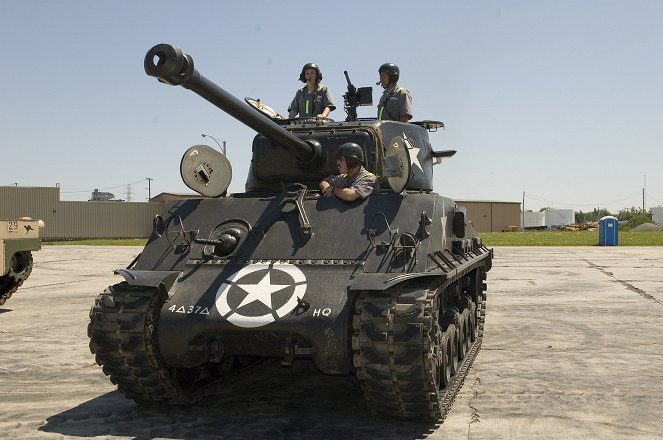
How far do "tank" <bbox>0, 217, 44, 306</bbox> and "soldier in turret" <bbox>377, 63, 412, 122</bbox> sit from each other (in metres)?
7.40

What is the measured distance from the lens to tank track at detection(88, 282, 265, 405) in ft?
19.8

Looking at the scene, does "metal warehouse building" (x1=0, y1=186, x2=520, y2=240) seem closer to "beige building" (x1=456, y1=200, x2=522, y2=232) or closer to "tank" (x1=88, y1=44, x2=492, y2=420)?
"beige building" (x1=456, y1=200, x2=522, y2=232)

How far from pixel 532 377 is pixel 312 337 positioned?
3242 mm

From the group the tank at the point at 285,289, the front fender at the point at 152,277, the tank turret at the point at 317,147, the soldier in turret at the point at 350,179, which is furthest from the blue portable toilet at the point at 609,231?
the front fender at the point at 152,277

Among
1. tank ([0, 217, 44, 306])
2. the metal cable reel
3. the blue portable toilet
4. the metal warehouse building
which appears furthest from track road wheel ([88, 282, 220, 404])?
the metal warehouse building

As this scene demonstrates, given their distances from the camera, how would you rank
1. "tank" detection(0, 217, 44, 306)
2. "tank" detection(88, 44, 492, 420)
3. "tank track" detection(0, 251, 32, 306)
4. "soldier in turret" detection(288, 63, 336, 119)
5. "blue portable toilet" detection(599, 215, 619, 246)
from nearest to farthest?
"tank" detection(88, 44, 492, 420) < "soldier in turret" detection(288, 63, 336, 119) < "tank" detection(0, 217, 44, 306) < "tank track" detection(0, 251, 32, 306) < "blue portable toilet" detection(599, 215, 619, 246)

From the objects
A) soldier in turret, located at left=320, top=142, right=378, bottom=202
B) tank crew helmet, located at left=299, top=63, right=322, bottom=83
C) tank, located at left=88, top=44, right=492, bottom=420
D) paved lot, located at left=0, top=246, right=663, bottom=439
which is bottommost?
paved lot, located at left=0, top=246, right=663, bottom=439

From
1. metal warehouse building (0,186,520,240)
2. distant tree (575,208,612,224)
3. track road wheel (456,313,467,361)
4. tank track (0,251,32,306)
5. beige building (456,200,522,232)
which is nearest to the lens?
track road wheel (456,313,467,361)

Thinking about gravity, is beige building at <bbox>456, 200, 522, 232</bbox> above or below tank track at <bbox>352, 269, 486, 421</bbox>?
above

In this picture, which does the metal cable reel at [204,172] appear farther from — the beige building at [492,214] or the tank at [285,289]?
the beige building at [492,214]

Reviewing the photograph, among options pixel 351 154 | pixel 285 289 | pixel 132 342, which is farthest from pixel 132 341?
pixel 351 154

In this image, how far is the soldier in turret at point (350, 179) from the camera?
6980 mm

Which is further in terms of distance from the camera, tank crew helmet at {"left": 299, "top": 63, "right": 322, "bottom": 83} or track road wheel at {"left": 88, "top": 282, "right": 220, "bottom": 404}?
tank crew helmet at {"left": 299, "top": 63, "right": 322, "bottom": 83}

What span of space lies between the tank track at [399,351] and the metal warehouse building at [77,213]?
47.4 m
